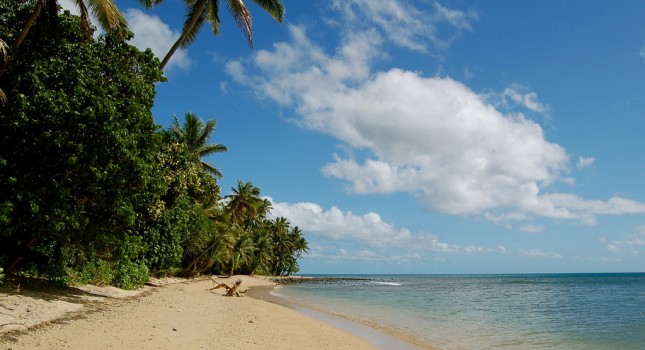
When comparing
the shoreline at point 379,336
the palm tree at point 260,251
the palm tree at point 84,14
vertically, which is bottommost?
the shoreline at point 379,336

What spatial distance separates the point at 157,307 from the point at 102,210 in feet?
12.2

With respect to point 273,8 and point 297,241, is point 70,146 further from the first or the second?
point 297,241

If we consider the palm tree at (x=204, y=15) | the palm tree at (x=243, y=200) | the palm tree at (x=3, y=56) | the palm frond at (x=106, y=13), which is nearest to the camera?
the palm tree at (x=3, y=56)

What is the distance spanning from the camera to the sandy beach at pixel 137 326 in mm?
8297

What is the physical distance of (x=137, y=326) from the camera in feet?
32.8

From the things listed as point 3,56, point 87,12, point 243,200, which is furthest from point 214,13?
point 243,200

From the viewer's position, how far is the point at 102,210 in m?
12.8

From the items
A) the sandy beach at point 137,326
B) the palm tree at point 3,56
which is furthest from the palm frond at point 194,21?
the sandy beach at point 137,326

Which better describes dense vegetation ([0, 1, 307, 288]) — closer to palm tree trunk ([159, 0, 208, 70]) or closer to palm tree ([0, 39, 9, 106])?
palm tree ([0, 39, 9, 106])

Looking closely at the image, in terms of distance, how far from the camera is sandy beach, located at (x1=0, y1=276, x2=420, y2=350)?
830cm

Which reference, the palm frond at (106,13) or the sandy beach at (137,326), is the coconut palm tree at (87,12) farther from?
the sandy beach at (137,326)

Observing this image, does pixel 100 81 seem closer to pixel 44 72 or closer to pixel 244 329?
pixel 44 72

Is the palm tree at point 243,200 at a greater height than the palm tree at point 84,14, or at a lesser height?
greater

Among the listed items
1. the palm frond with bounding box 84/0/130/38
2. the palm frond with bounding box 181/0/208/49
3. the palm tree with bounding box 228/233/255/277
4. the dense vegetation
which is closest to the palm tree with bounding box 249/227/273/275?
the palm tree with bounding box 228/233/255/277
